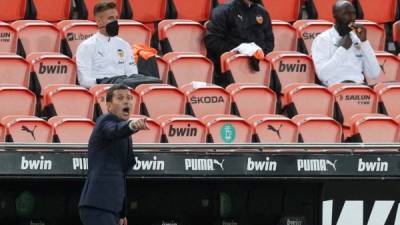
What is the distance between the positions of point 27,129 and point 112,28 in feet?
4.70

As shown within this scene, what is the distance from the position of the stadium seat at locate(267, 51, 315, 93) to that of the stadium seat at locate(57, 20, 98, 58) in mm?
1488

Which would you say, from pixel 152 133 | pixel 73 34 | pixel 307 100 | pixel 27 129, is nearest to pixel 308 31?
pixel 307 100

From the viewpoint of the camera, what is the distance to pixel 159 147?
1127 centimetres

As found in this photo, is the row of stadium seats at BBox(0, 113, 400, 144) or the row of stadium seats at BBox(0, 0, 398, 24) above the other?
the row of stadium seats at BBox(0, 0, 398, 24)

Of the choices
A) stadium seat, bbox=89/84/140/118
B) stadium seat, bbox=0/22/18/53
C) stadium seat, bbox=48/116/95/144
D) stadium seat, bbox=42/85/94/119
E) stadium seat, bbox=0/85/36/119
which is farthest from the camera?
stadium seat, bbox=0/22/18/53

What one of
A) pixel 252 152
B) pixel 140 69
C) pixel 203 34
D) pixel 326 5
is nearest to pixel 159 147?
pixel 252 152

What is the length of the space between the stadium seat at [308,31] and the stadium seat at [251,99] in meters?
1.41

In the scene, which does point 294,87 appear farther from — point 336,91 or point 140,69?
point 140,69

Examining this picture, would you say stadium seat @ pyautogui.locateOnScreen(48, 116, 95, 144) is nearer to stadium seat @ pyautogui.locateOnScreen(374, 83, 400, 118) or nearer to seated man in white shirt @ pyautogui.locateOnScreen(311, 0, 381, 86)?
seated man in white shirt @ pyautogui.locateOnScreen(311, 0, 381, 86)

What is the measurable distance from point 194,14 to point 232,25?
0.88m

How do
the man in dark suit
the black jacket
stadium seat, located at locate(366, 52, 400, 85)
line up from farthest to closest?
stadium seat, located at locate(366, 52, 400, 85) → the black jacket → the man in dark suit

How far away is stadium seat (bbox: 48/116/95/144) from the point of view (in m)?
11.6

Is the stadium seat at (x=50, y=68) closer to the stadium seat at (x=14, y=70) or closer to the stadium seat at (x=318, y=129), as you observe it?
the stadium seat at (x=14, y=70)

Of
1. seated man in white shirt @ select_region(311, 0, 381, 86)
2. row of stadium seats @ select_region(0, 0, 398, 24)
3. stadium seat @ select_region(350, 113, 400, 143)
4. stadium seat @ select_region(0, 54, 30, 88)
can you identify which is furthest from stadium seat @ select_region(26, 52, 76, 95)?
stadium seat @ select_region(350, 113, 400, 143)
